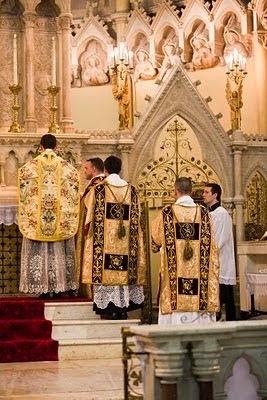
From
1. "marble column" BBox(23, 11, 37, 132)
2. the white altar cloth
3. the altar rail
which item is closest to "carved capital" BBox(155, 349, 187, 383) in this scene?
the altar rail

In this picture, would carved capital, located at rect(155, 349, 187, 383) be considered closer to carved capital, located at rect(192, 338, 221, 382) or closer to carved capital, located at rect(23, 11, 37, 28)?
carved capital, located at rect(192, 338, 221, 382)

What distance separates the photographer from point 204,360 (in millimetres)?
5652

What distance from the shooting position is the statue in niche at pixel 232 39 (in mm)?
16062

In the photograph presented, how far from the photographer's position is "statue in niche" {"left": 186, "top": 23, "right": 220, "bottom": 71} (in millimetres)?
16328

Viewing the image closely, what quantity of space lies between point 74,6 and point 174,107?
16.5 ft

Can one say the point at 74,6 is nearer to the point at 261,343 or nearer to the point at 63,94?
the point at 63,94

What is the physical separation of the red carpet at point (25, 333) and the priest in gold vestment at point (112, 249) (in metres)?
0.64

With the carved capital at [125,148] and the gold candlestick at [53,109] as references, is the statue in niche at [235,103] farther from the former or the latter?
the gold candlestick at [53,109]

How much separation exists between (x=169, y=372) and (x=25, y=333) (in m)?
4.06

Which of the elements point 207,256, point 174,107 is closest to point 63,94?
point 174,107

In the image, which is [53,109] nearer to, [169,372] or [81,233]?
[81,233]

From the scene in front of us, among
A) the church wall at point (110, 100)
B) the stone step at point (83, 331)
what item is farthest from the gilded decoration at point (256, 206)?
the stone step at point (83, 331)

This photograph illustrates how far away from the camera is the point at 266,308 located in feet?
40.1

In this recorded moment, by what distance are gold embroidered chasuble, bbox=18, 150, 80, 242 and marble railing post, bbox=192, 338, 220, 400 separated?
483 cm
